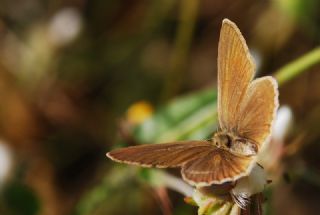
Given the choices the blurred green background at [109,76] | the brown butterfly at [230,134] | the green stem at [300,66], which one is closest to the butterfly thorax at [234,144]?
the brown butterfly at [230,134]

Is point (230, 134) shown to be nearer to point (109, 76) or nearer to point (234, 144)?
point (234, 144)

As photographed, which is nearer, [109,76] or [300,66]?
[300,66]

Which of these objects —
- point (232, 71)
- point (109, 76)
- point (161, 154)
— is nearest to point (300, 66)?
point (232, 71)

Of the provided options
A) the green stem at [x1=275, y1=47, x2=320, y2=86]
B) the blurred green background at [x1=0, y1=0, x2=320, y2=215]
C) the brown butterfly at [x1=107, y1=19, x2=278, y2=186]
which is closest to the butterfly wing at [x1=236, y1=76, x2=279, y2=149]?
the brown butterfly at [x1=107, y1=19, x2=278, y2=186]

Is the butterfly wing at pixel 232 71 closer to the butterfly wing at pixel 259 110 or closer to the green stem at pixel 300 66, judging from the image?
the butterfly wing at pixel 259 110

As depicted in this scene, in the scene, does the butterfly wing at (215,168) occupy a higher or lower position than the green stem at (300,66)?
lower

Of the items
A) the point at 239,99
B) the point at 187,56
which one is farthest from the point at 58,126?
the point at 239,99
